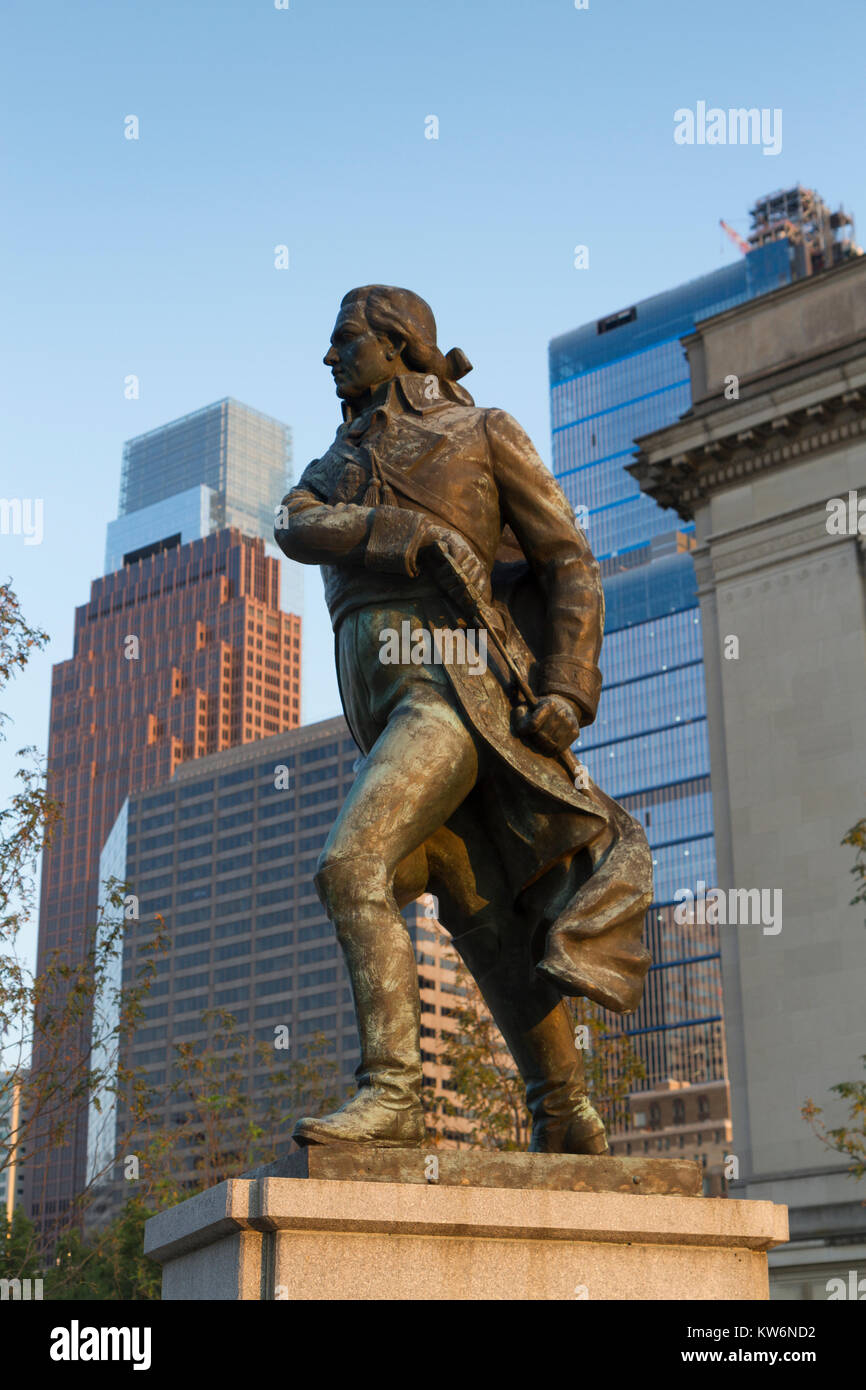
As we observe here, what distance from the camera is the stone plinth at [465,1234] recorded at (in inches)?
198

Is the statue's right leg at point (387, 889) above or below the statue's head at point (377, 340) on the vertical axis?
below

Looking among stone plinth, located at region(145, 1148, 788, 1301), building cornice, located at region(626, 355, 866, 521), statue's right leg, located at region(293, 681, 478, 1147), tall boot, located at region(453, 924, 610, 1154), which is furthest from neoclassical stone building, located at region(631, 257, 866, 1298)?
Result: statue's right leg, located at region(293, 681, 478, 1147)

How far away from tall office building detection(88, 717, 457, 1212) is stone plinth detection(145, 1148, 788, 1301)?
12939 cm

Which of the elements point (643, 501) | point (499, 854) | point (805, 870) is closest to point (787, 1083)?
point (805, 870)

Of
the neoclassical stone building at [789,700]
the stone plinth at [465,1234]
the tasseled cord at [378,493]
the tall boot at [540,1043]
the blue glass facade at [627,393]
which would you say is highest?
the blue glass facade at [627,393]

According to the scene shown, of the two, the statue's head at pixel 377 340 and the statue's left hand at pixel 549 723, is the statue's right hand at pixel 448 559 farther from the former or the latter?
the statue's head at pixel 377 340

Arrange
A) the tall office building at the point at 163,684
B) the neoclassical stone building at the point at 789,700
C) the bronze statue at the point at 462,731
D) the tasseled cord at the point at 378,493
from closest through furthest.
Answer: the bronze statue at the point at 462,731 → the tasseled cord at the point at 378,493 → the neoclassical stone building at the point at 789,700 → the tall office building at the point at 163,684

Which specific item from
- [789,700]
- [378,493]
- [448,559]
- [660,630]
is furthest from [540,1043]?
[660,630]

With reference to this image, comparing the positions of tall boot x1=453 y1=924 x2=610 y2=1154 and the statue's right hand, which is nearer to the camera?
tall boot x1=453 y1=924 x2=610 y2=1154

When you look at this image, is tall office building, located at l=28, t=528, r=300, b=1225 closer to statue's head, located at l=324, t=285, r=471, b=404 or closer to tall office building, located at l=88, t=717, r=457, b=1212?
tall office building, located at l=88, t=717, r=457, b=1212

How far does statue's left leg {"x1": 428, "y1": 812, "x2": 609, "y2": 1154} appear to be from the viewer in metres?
6.40

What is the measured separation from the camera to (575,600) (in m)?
6.78

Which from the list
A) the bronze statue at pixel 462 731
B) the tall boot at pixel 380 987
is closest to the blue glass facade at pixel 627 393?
the bronze statue at pixel 462 731

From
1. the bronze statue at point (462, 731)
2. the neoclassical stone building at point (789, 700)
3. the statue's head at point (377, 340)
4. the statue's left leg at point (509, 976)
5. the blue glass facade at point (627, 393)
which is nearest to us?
the bronze statue at point (462, 731)
